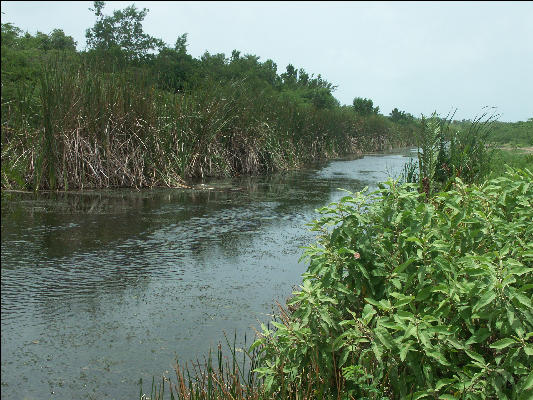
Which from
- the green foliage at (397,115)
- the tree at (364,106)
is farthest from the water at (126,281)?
the green foliage at (397,115)

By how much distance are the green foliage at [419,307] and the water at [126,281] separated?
158 centimetres

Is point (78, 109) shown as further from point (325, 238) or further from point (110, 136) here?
point (325, 238)

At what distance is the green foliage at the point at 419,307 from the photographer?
8.39ft

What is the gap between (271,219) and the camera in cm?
1031

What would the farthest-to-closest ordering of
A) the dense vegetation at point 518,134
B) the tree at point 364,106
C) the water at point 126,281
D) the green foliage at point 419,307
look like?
the tree at point 364,106, the dense vegetation at point 518,134, the water at point 126,281, the green foliage at point 419,307

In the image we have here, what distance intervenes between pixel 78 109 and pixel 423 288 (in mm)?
10215

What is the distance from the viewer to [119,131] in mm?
12328

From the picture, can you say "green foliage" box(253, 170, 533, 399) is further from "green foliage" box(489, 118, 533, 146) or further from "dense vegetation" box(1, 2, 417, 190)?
"green foliage" box(489, 118, 533, 146)

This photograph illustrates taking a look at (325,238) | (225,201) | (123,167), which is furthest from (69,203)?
(325,238)

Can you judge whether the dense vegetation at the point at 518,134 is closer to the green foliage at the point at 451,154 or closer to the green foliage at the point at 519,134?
the green foliage at the point at 519,134

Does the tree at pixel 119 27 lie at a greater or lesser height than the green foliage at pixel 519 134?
greater

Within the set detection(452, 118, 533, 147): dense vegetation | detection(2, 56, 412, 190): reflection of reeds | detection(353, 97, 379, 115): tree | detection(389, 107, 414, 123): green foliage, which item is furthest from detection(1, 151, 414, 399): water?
detection(389, 107, 414, 123): green foliage

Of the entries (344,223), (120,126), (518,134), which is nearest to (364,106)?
(518,134)

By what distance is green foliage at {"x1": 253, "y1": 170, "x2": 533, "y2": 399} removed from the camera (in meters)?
2.56
